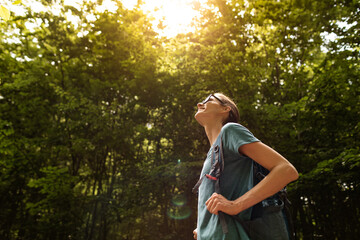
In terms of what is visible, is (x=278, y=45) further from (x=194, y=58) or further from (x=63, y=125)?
(x=63, y=125)

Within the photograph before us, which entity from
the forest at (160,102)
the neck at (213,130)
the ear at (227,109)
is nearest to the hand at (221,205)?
the neck at (213,130)

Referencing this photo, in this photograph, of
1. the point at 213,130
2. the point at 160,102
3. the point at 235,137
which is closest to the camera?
the point at 235,137

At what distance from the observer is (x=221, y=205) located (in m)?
1.08

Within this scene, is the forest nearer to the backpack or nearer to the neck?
the neck

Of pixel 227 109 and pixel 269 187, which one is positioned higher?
pixel 227 109

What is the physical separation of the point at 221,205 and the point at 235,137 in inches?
13.7

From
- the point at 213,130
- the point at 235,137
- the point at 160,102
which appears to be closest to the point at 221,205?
the point at 235,137

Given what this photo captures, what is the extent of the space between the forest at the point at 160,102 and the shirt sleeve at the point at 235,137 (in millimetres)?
5293

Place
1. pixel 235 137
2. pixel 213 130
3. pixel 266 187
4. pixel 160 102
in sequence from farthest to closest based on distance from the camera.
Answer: pixel 160 102, pixel 213 130, pixel 235 137, pixel 266 187

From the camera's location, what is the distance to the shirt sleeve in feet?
3.83

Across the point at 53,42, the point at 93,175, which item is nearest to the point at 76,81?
the point at 53,42

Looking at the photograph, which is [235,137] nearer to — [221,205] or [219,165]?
[219,165]

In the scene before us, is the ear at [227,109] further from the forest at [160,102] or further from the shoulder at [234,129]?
the forest at [160,102]

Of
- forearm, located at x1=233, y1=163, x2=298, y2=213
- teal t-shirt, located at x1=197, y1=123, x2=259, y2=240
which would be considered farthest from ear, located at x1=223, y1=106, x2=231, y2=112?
forearm, located at x1=233, y1=163, x2=298, y2=213
